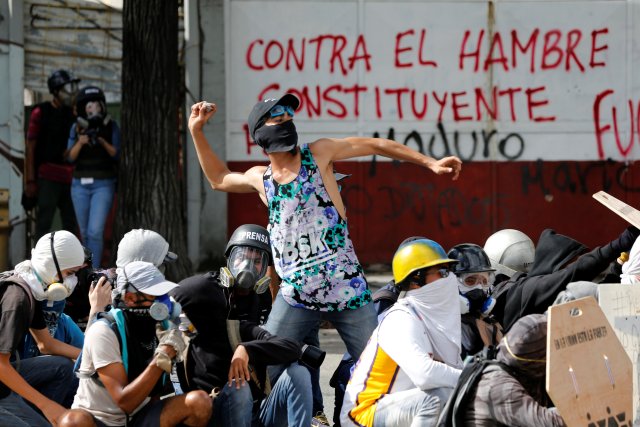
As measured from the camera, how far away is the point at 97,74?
39.2ft

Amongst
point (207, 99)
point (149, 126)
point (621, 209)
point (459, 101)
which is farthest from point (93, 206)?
point (621, 209)

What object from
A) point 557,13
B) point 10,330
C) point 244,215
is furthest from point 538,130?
point 10,330

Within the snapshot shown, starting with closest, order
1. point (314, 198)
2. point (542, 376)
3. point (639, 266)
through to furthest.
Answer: point (542, 376), point (314, 198), point (639, 266)

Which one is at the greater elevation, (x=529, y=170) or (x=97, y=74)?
(x=97, y=74)

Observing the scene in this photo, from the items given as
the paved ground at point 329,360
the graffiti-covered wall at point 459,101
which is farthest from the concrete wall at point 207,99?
the paved ground at point 329,360

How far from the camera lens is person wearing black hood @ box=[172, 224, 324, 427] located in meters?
5.31

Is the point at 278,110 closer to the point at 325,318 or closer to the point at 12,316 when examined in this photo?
the point at 325,318

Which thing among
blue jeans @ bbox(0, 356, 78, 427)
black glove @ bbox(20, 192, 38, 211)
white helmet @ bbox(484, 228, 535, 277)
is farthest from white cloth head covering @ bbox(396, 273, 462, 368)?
black glove @ bbox(20, 192, 38, 211)

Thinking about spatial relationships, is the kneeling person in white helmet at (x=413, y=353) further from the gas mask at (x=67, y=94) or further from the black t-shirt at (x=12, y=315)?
the gas mask at (x=67, y=94)

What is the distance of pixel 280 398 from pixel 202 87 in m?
6.77

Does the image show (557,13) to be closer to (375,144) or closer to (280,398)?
(375,144)

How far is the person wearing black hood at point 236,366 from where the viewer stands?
531cm

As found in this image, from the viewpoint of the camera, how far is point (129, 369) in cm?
519

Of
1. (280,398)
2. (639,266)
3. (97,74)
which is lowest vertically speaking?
(280,398)
